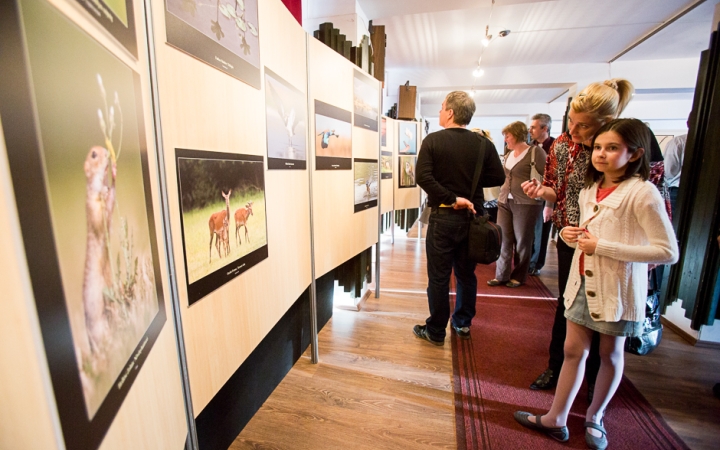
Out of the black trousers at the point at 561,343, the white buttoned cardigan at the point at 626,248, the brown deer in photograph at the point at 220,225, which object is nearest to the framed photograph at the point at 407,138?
the black trousers at the point at 561,343

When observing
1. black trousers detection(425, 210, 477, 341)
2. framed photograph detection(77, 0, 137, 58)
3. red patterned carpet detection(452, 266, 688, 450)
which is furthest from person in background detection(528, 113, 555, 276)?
framed photograph detection(77, 0, 137, 58)

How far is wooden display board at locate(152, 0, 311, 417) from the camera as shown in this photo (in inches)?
35.4

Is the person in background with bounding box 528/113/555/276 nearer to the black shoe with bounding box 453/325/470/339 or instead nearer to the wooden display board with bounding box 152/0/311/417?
the black shoe with bounding box 453/325/470/339

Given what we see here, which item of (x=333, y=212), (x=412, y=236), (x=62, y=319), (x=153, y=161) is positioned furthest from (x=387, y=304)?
(x=412, y=236)

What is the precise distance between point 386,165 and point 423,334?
7.50ft

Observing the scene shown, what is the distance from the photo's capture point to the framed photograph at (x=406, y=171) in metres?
4.86

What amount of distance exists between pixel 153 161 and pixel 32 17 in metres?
0.43

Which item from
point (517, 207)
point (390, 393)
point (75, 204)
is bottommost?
point (390, 393)

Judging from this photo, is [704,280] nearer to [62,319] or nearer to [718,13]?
[718,13]

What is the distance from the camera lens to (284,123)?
64.0 inches

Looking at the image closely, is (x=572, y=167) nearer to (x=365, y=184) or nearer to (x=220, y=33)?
(x=365, y=184)

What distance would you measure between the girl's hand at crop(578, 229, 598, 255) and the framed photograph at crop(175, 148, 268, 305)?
1324mm

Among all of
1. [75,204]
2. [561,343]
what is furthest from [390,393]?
[75,204]

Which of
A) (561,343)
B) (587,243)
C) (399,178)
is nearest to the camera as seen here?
(587,243)
